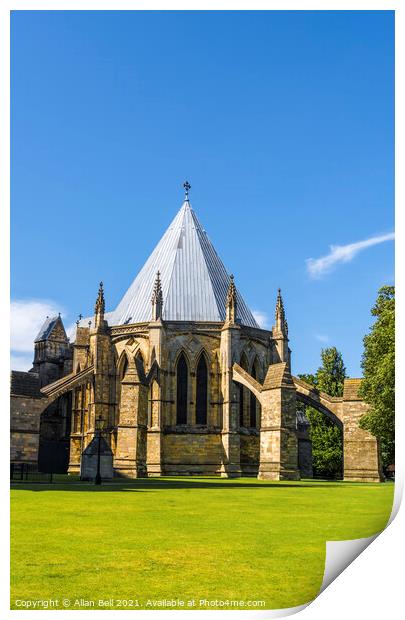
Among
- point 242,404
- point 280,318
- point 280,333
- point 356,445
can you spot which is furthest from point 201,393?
point 356,445

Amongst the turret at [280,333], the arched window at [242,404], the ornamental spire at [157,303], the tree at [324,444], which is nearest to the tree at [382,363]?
the arched window at [242,404]

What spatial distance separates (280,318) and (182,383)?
26.8 feet

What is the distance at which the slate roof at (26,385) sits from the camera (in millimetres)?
19847

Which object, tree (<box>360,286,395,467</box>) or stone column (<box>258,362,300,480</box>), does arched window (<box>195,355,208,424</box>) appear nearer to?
stone column (<box>258,362,300,480</box>)

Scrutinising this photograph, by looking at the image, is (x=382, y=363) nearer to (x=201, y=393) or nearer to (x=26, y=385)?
(x=26, y=385)

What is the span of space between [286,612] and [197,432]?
3456 centimetres

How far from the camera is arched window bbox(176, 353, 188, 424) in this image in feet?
143

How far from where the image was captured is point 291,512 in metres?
16.5

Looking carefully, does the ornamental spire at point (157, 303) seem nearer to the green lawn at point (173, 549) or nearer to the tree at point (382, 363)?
the tree at point (382, 363)

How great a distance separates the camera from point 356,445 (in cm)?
3634

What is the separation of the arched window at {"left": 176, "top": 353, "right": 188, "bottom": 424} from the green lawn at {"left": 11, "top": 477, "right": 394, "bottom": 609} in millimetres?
26192

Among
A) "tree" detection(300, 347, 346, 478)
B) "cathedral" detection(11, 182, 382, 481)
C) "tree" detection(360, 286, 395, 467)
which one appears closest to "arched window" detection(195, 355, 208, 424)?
"cathedral" detection(11, 182, 382, 481)

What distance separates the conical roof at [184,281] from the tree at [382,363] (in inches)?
834
